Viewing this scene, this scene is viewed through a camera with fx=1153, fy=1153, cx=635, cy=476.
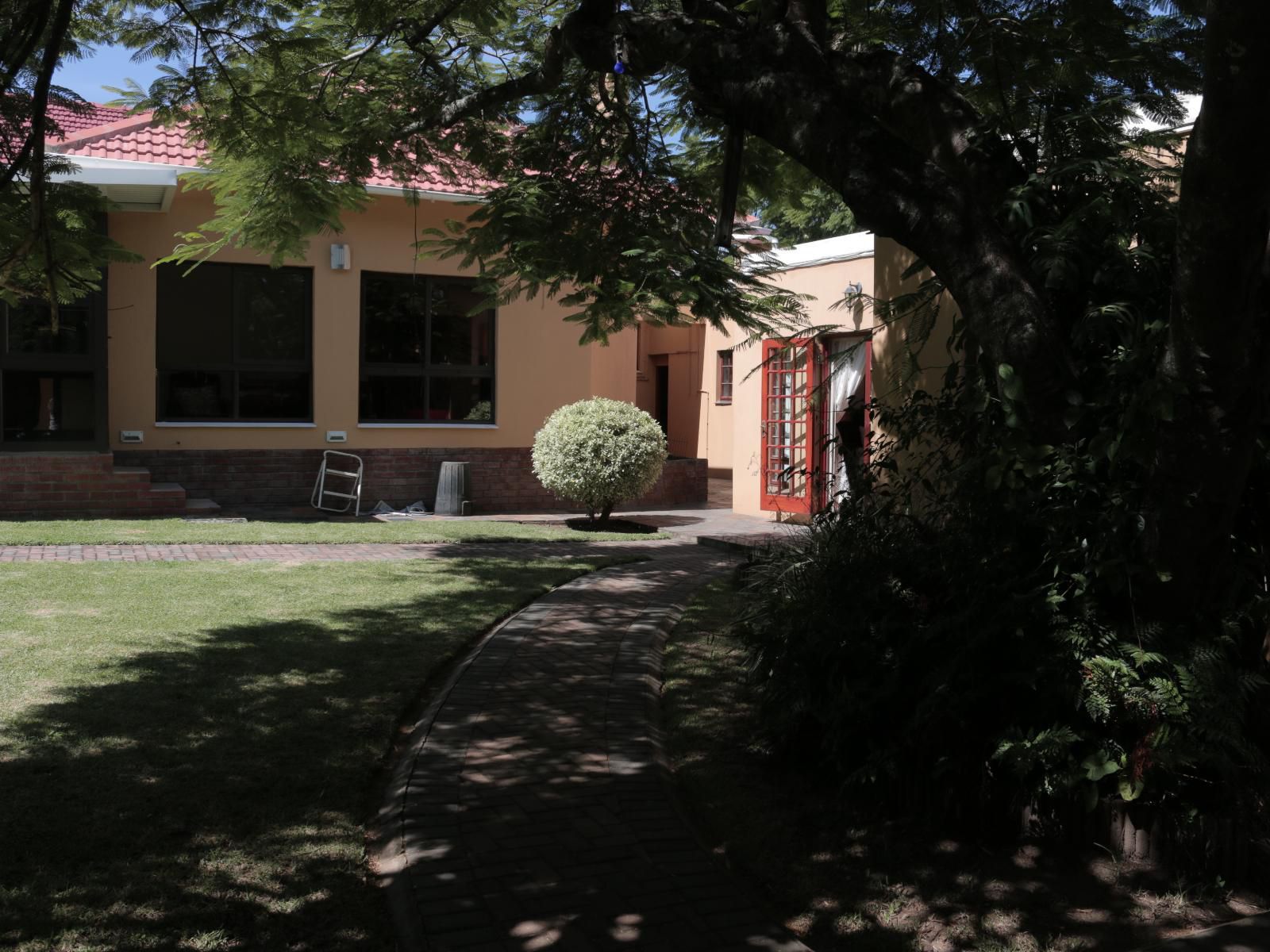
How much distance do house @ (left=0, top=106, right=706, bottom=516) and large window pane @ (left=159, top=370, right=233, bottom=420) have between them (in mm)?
23

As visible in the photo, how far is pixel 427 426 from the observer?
58.2 ft

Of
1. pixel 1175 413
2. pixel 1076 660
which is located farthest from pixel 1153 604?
pixel 1175 413

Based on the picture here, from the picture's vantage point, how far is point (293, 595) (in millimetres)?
9438

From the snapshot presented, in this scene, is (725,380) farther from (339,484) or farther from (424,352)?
(339,484)

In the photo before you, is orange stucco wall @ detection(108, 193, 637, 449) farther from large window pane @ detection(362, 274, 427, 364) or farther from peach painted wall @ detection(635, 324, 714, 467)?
peach painted wall @ detection(635, 324, 714, 467)

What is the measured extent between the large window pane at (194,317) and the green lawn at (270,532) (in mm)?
3174

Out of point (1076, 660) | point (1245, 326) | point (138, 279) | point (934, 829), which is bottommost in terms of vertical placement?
point (934, 829)

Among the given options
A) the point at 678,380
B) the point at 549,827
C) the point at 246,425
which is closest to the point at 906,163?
the point at 549,827

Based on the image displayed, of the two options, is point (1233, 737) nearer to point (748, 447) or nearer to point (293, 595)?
point (293, 595)

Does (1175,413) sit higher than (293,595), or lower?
higher

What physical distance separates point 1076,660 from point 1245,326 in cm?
132

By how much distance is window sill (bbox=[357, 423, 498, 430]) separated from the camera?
17344mm

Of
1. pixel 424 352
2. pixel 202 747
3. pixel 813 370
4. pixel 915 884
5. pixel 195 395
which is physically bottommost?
pixel 915 884

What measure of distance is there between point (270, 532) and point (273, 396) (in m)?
4.20
